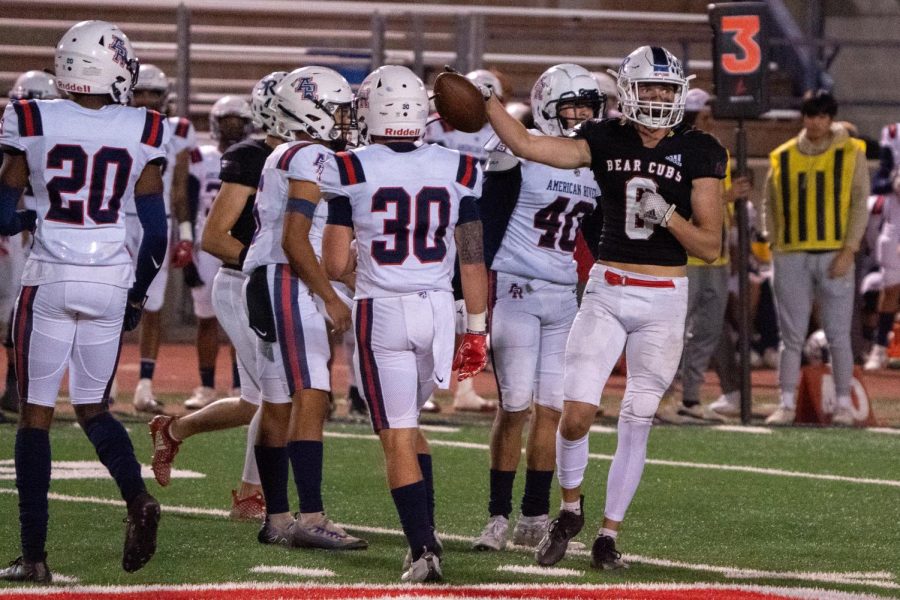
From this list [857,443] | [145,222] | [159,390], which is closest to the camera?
[145,222]

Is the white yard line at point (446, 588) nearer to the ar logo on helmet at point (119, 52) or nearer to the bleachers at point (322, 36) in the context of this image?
the ar logo on helmet at point (119, 52)

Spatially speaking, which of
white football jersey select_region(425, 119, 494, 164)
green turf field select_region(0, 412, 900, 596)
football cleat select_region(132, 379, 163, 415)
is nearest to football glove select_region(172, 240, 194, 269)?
green turf field select_region(0, 412, 900, 596)

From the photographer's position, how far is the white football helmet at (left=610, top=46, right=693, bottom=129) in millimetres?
5613

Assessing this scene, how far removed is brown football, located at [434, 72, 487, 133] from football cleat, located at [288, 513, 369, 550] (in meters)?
1.47

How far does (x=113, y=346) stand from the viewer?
5.34 m

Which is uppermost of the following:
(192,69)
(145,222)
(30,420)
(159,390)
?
(192,69)

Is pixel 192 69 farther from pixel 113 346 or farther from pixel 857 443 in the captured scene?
pixel 113 346

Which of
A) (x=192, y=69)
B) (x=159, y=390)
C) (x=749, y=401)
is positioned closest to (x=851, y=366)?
(x=749, y=401)

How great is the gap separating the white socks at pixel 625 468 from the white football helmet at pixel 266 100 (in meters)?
1.72

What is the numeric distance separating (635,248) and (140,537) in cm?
186

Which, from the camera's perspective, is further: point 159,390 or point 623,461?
point 159,390

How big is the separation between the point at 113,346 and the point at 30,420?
1.12 feet

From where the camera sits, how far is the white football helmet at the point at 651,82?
5613 millimetres

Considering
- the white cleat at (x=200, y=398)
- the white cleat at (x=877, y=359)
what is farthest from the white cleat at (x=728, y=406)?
the white cleat at (x=877, y=359)
